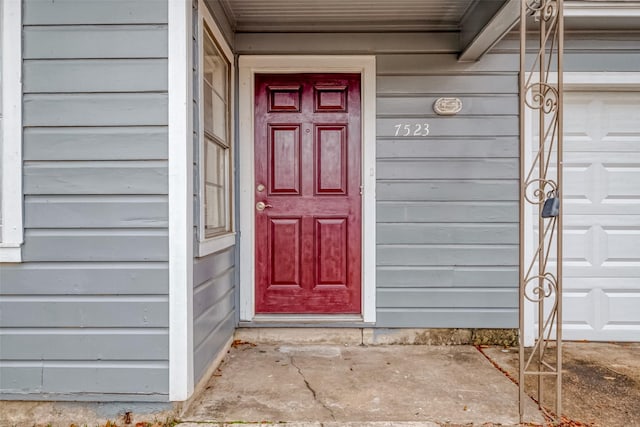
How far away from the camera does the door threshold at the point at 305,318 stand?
2.91 metres

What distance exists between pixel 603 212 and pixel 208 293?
2901mm

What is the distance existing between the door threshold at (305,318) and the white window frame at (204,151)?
0.61m

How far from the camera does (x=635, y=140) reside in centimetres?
298

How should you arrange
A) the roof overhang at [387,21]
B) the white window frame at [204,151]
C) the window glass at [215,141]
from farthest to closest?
the roof overhang at [387,21] < the window glass at [215,141] < the white window frame at [204,151]

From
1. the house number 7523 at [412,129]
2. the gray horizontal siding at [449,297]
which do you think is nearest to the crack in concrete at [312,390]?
the gray horizontal siding at [449,297]

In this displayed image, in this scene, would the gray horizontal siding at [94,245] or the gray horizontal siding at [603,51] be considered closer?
the gray horizontal siding at [94,245]

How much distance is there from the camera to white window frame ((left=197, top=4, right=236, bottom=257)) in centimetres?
209

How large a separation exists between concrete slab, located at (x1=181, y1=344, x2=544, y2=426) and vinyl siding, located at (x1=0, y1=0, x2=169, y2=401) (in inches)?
17.8

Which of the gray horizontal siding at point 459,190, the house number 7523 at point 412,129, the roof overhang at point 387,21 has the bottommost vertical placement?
the gray horizontal siding at point 459,190

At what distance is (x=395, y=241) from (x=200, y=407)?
1648 mm

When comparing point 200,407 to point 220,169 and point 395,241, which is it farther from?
point 395,241

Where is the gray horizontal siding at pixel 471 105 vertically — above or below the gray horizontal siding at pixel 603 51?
below

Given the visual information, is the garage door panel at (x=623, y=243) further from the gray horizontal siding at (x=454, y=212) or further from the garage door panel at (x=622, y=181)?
the gray horizontal siding at (x=454, y=212)

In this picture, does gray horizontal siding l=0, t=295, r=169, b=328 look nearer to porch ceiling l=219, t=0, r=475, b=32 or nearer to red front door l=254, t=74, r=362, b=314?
red front door l=254, t=74, r=362, b=314
